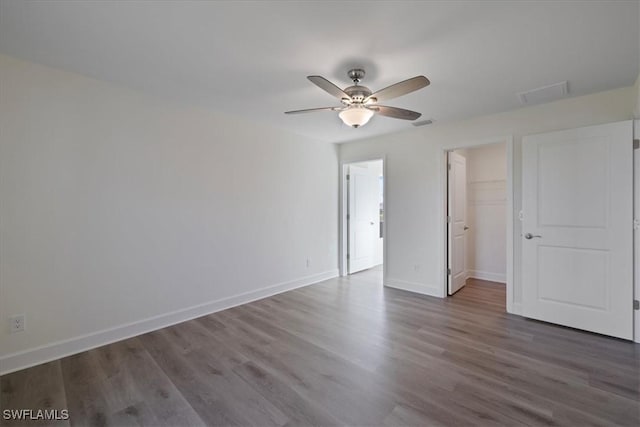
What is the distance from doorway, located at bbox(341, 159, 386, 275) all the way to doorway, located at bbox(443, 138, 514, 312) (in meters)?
1.27

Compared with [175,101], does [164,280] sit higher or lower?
lower

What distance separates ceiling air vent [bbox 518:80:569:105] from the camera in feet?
8.71

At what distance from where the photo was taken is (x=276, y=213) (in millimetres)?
4094

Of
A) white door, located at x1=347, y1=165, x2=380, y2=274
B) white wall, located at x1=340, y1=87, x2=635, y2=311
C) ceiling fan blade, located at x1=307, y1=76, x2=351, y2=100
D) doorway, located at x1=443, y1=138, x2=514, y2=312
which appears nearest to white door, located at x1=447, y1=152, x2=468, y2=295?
doorway, located at x1=443, y1=138, x2=514, y2=312

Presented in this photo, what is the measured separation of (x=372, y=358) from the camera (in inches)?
91.4

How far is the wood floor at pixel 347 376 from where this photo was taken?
1703mm

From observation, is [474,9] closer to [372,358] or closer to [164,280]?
[372,358]

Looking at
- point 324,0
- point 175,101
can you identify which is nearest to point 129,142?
point 175,101

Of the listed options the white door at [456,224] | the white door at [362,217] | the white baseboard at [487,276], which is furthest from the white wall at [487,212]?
the white door at [362,217]

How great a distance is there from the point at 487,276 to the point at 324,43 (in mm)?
4653

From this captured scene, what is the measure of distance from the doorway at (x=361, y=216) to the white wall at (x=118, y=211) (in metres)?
1.48

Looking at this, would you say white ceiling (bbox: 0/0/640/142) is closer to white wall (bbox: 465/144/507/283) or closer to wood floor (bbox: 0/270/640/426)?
white wall (bbox: 465/144/507/283)

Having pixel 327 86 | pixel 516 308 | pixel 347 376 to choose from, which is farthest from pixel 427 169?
pixel 347 376

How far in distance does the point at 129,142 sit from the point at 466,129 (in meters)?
3.87
